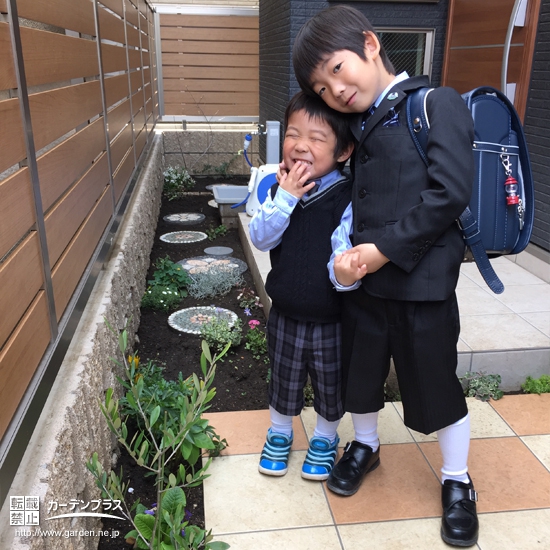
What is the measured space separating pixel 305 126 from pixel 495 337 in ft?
6.30

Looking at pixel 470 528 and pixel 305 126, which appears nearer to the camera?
pixel 305 126

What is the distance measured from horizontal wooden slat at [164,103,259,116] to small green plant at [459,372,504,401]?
26.7 feet

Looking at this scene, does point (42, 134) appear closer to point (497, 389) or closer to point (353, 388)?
point (353, 388)

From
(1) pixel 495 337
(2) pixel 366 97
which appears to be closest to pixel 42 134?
(2) pixel 366 97

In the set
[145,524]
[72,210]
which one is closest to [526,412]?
[145,524]

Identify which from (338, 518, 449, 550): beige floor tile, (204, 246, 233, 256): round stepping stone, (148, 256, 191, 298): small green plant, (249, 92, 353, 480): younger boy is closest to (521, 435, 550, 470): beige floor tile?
(338, 518, 449, 550): beige floor tile

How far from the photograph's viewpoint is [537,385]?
3.15m

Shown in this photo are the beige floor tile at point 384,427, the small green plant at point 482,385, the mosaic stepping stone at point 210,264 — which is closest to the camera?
the beige floor tile at point 384,427

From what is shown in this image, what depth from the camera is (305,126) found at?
6.53 ft

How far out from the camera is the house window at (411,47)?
5.50 m

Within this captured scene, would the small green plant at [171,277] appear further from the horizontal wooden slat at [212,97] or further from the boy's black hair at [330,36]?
the horizontal wooden slat at [212,97]

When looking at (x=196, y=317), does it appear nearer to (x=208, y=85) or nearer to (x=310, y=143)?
(x=310, y=143)

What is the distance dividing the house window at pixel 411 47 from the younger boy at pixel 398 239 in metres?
3.98

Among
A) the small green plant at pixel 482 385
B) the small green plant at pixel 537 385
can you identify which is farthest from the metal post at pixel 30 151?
the small green plant at pixel 537 385
